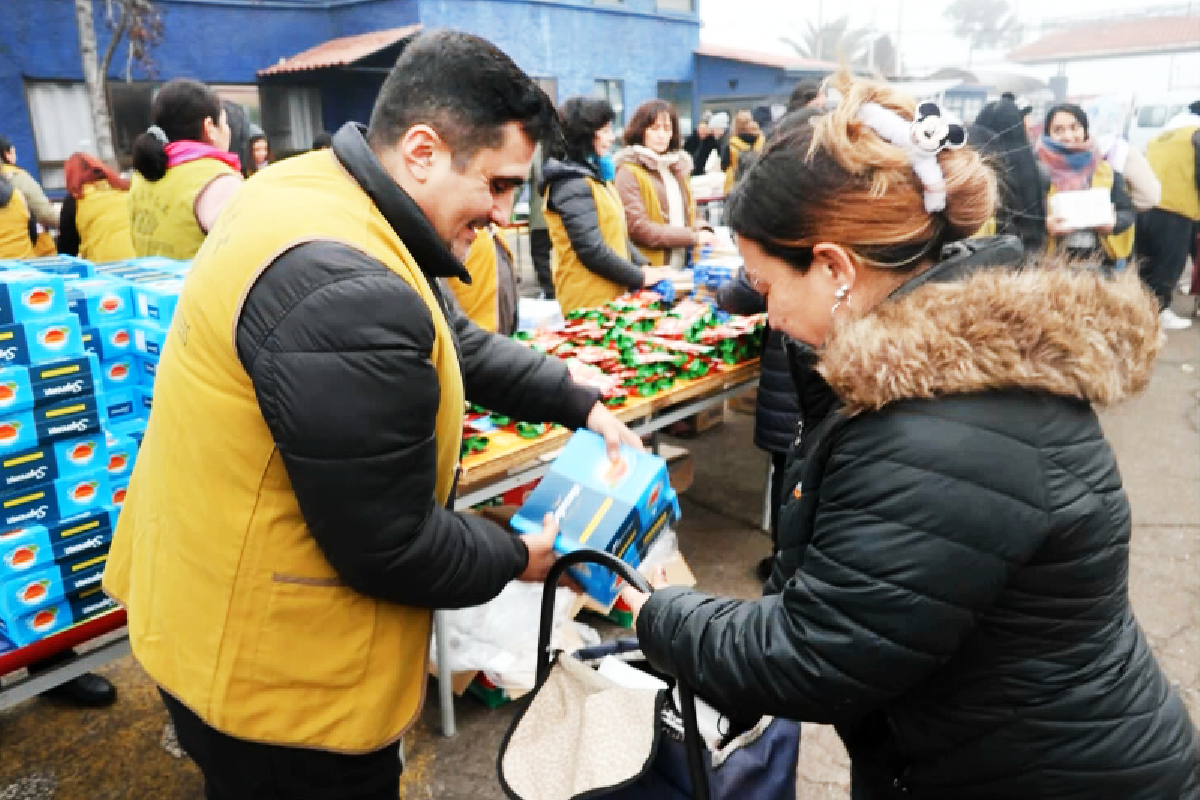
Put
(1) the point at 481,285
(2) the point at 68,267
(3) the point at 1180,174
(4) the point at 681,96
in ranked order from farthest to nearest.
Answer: (4) the point at 681,96
(3) the point at 1180,174
(1) the point at 481,285
(2) the point at 68,267

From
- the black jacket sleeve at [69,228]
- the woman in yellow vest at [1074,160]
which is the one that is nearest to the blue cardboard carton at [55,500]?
the black jacket sleeve at [69,228]

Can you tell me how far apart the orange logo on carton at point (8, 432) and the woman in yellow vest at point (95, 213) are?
8.91ft

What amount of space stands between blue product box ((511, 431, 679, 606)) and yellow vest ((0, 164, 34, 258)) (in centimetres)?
456

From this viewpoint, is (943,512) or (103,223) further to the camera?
(103,223)

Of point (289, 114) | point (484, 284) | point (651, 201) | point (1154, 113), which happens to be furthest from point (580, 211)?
point (1154, 113)

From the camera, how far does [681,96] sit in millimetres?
19688

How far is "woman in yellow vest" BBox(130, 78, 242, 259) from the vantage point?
3.40 m

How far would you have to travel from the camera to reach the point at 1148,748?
3.99ft

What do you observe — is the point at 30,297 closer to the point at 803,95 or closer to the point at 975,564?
the point at 975,564

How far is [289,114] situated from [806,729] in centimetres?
1465

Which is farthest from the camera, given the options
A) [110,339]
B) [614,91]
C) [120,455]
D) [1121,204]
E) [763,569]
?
[614,91]

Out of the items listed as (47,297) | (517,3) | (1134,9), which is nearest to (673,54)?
(517,3)

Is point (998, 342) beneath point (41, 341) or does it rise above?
above

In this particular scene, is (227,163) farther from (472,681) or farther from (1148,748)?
(1148,748)
